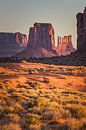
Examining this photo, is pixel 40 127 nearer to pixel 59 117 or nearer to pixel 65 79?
pixel 59 117

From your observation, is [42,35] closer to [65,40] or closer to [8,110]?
[65,40]

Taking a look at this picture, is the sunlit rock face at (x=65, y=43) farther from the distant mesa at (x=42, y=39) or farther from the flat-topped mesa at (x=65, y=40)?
the distant mesa at (x=42, y=39)

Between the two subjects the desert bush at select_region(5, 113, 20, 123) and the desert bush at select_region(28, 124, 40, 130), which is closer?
the desert bush at select_region(28, 124, 40, 130)

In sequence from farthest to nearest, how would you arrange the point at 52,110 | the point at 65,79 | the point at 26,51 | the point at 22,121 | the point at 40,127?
the point at 26,51
the point at 65,79
the point at 52,110
the point at 22,121
the point at 40,127

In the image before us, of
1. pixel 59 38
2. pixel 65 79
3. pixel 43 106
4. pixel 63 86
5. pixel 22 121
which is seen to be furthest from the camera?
pixel 59 38

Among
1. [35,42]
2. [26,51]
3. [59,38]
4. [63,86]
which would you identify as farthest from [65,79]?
[59,38]

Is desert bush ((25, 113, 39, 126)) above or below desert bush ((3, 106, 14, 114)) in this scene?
above

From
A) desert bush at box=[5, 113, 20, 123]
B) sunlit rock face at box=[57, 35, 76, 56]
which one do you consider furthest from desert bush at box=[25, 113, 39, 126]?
sunlit rock face at box=[57, 35, 76, 56]

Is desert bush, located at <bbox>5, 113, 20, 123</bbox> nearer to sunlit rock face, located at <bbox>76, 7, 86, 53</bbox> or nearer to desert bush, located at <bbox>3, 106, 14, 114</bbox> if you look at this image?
desert bush, located at <bbox>3, 106, 14, 114</bbox>
